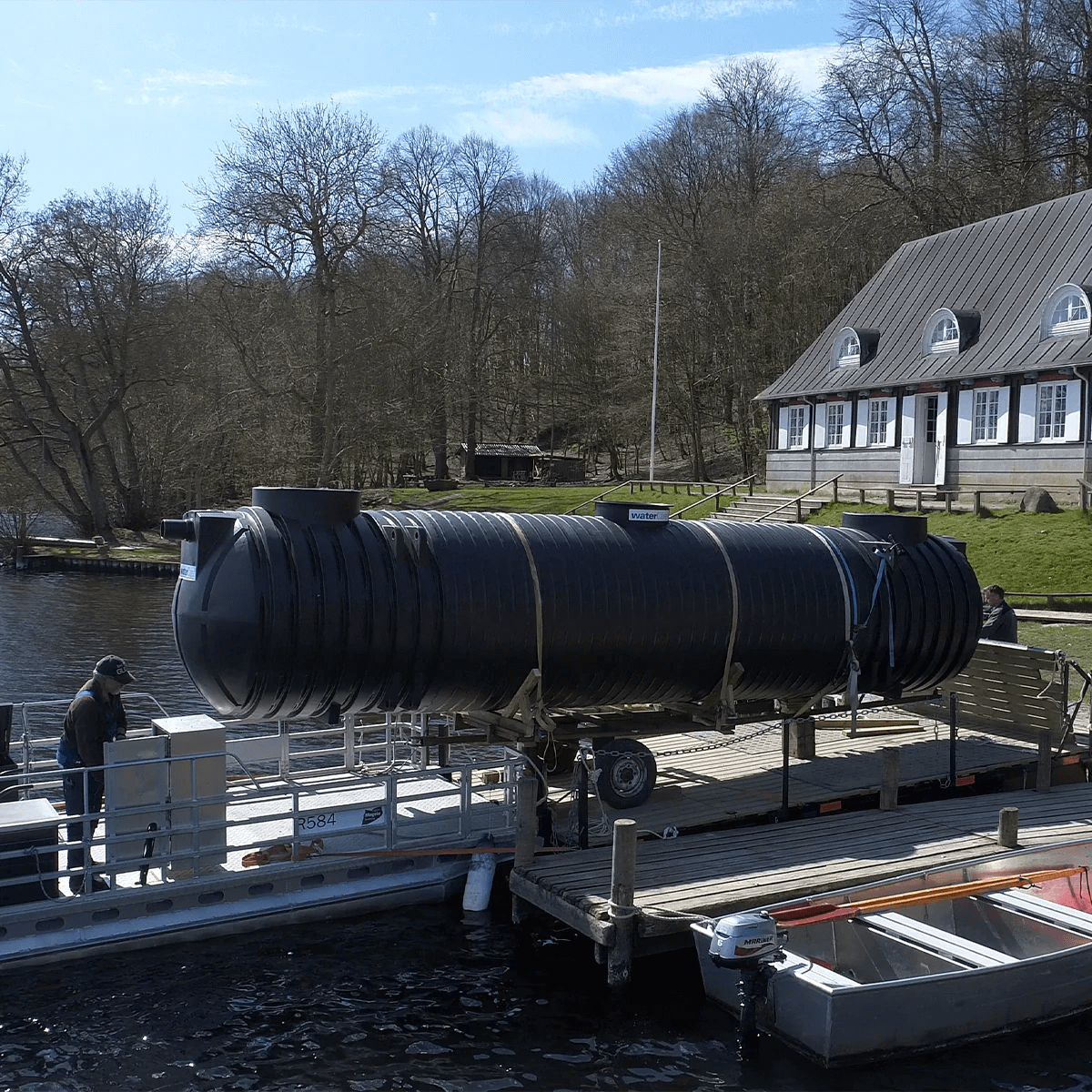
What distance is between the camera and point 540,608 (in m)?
12.9

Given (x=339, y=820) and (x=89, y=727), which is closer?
(x=89, y=727)

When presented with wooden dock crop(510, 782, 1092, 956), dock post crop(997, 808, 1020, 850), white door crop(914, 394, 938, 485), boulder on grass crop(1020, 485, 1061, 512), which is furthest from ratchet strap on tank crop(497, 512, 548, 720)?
white door crop(914, 394, 938, 485)

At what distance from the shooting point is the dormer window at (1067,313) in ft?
108

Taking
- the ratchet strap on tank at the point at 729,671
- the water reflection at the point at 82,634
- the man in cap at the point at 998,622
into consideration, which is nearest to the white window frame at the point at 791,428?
the water reflection at the point at 82,634

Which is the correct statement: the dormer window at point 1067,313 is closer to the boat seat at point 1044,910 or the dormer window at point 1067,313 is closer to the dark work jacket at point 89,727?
the boat seat at point 1044,910

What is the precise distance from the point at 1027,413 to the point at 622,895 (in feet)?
91.3

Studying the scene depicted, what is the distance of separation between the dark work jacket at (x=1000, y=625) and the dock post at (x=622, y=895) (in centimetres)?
923

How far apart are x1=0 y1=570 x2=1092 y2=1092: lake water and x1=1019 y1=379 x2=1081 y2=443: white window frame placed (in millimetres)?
25444

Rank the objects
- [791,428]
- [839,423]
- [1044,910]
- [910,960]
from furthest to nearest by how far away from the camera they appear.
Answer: [791,428], [839,423], [1044,910], [910,960]

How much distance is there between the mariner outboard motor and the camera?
373 inches

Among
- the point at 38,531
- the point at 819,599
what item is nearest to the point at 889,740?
the point at 819,599

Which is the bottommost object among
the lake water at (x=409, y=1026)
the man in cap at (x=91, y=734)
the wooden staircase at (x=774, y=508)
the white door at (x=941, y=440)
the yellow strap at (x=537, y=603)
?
the lake water at (x=409, y=1026)

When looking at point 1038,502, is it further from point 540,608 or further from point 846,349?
point 540,608

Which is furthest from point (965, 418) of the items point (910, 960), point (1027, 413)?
point (910, 960)
